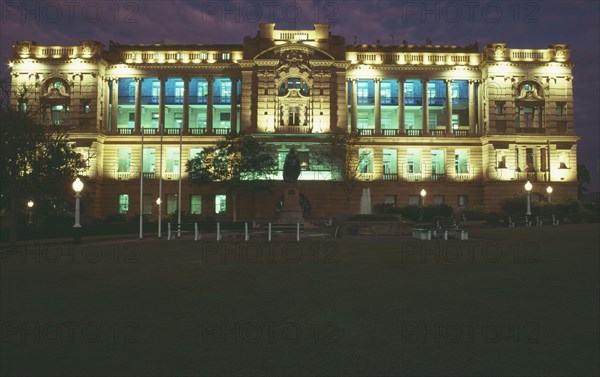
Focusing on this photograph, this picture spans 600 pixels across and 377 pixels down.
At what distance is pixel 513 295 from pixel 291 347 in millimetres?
6290

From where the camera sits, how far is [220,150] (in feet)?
201

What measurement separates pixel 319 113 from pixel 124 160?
2754 cm

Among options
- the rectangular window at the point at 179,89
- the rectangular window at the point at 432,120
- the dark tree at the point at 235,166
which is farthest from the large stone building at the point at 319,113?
the dark tree at the point at 235,166

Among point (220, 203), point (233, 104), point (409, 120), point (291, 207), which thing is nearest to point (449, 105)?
point (409, 120)

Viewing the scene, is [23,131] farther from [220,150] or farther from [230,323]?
[220,150]

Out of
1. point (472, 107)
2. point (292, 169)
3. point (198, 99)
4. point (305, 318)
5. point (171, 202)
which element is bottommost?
point (305, 318)

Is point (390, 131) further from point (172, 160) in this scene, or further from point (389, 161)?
point (172, 160)

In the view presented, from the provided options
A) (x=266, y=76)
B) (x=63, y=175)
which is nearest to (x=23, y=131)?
(x=63, y=175)

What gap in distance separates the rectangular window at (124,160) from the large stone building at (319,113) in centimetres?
14

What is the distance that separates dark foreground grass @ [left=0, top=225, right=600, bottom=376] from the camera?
7.80 m

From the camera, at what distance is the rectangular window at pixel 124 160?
70938 mm

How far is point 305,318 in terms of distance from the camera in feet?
33.2

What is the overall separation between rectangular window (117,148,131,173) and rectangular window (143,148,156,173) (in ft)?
7.07

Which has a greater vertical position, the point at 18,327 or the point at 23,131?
the point at 23,131
